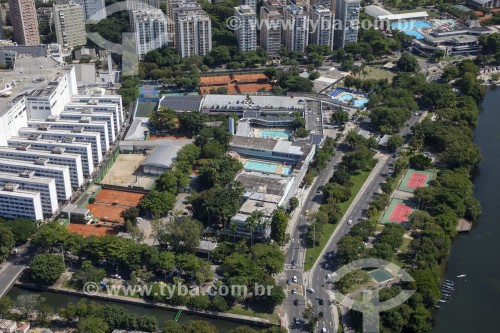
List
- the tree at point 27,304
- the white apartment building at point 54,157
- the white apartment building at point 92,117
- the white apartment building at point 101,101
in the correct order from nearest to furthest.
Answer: the tree at point 27,304, the white apartment building at point 54,157, the white apartment building at point 92,117, the white apartment building at point 101,101

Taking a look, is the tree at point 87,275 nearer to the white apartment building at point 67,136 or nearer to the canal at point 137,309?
the canal at point 137,309

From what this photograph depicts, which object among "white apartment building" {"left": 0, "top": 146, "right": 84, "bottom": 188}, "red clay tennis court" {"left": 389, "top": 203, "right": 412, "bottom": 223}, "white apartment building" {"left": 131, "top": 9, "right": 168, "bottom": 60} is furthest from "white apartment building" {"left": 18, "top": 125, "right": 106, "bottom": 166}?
"white apartment building" {"left": 131, "top": 9, "right": 168, "bottom": 60}

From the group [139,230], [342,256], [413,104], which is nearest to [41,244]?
[139,230]

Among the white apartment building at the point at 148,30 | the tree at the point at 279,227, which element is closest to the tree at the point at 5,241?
the tree at the point at 279,227

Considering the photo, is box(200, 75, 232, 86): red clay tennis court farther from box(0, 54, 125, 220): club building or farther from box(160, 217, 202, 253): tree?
box(160, 217, 202, 253): tree

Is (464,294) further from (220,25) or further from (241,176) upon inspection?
(220,25)
